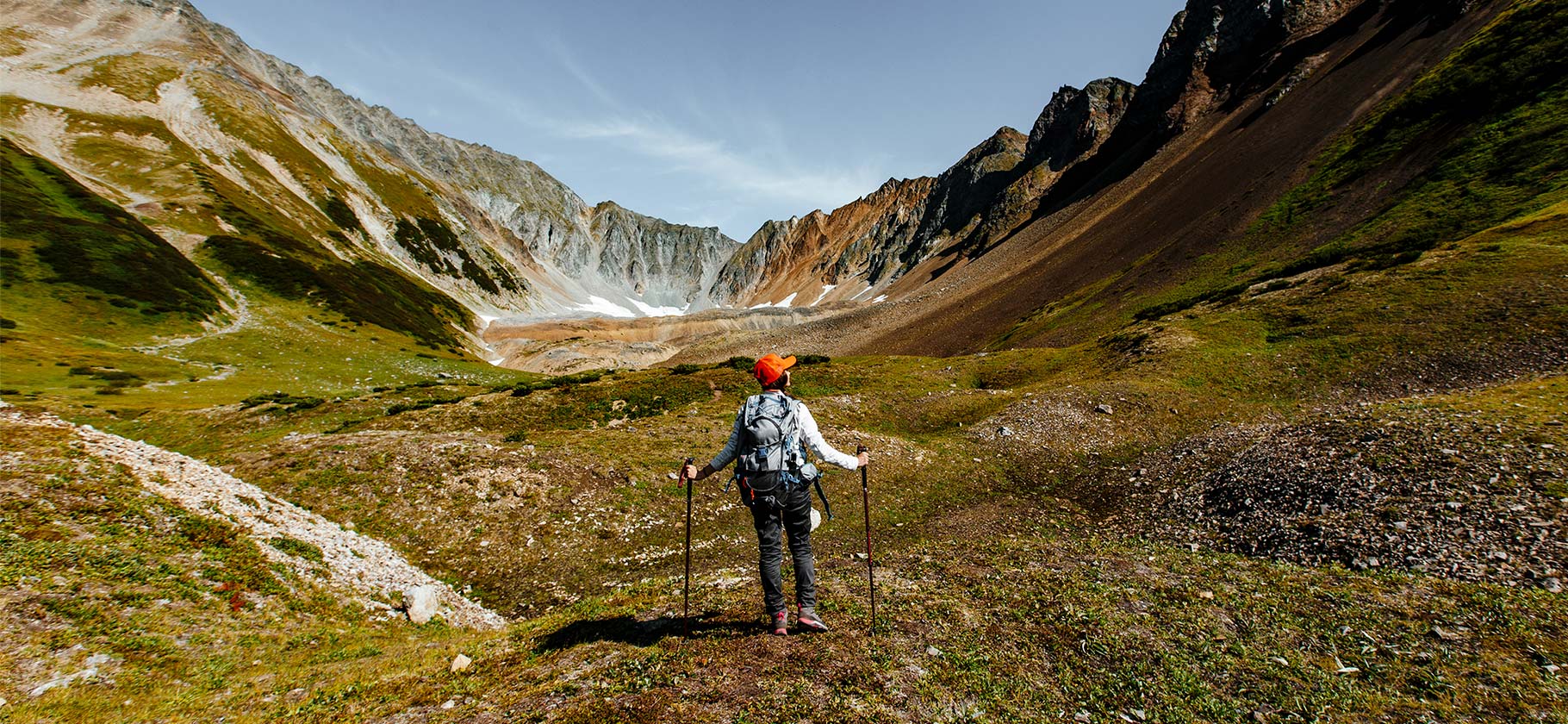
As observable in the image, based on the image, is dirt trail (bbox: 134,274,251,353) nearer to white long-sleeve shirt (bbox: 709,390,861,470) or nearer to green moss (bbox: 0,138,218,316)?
green moss (bbox: 0,138,218,316)

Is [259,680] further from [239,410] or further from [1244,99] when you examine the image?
[1244,99]

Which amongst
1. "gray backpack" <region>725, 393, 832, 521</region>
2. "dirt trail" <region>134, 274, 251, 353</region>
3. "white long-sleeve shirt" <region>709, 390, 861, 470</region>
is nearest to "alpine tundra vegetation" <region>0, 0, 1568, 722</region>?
"dirt trail" <region>134, 274, 251, 353</region>

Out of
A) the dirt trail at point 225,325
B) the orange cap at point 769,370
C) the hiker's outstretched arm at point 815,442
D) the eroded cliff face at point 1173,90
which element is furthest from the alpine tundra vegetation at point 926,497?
the eroded cliff face at point 1173,90

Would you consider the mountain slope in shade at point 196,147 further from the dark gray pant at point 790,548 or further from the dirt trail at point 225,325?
the dark gray pant at point 790,548

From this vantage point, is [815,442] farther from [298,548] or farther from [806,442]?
[298,548]

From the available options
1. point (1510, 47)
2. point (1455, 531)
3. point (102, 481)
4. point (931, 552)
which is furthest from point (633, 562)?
point (1510, 47)

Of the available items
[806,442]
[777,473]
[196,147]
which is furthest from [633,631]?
[196,147]

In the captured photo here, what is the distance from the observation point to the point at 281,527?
1406 cm

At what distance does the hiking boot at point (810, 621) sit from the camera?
28.8 feet

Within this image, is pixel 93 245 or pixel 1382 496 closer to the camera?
pixel 1382 496

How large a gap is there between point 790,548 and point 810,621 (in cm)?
120

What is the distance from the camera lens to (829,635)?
29.0 ft

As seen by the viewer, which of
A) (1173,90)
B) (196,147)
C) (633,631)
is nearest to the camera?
(633,631)

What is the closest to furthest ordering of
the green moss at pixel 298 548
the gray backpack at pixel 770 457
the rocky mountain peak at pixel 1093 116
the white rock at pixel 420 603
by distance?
1. the gray backpack at pixel 770 457
2. the white rock at pixel 420 603
3. the green moss at pixel 298 548
4. the rocky mountain peak at pixel 1093 116
